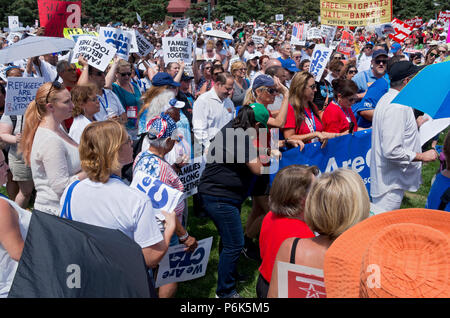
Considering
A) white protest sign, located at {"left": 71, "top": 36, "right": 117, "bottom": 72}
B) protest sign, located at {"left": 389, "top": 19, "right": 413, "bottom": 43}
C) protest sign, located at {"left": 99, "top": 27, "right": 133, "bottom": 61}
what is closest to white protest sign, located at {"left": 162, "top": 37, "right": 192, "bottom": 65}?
protest sign, located at {"left": 99, "top": 27, "right": 133, "bottom": 61}

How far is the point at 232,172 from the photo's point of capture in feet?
13.6

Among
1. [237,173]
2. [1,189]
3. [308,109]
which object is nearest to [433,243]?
[237,173]

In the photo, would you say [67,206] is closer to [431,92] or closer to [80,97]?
[80,97]

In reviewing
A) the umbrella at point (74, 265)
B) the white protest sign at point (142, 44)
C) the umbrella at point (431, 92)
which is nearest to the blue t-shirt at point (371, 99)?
the umbrella at point (431, 92)

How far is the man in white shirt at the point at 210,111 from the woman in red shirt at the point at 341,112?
52.5 inches

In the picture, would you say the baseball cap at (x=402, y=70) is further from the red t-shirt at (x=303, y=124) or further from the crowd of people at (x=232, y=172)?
the red t-shirt at (x=303, y=124)

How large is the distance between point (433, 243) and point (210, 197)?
2.72 meters

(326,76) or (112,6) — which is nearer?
(326,76)

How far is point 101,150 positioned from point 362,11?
1025cm

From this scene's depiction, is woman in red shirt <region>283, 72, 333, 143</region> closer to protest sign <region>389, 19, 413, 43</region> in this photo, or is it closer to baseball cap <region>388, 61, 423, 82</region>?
baseball cap <region>388, 61, 423, 82</region>

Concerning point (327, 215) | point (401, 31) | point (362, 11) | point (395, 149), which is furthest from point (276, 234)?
point (401, 31)

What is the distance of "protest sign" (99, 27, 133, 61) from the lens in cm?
741

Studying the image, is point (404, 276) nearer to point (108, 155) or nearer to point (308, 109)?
point (108, 155)

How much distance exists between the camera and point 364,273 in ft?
5.50
